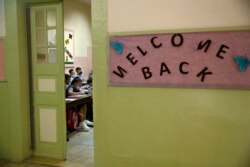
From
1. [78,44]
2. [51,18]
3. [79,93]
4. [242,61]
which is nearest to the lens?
[242,61]

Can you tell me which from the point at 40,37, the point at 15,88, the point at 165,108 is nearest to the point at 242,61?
the point at 165,108

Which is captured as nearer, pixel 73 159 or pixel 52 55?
pixel 52 55

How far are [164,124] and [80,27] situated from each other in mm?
4191

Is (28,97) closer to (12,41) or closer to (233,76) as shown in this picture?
(12,41)

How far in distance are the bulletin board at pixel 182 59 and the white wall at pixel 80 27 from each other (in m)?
2.99

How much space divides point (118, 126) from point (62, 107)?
98cm

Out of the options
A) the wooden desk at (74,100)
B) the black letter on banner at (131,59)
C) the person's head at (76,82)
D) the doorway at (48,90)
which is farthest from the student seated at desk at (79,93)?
the black letter on banner at (131,59)

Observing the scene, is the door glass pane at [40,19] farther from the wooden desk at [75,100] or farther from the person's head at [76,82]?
the person's head at [76,82]

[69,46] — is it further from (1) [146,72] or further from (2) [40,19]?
(1) [146,72]

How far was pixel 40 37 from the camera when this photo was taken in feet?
10.9

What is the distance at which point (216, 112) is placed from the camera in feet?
7.70

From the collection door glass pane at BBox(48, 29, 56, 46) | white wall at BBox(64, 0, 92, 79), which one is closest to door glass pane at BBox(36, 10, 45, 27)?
door glass pane at BBox(48, 29, 56, 46)

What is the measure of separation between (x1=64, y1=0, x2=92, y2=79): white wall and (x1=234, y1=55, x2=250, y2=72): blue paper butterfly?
381 cm

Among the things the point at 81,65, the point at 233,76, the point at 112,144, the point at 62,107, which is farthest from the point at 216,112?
the point at 81,65
